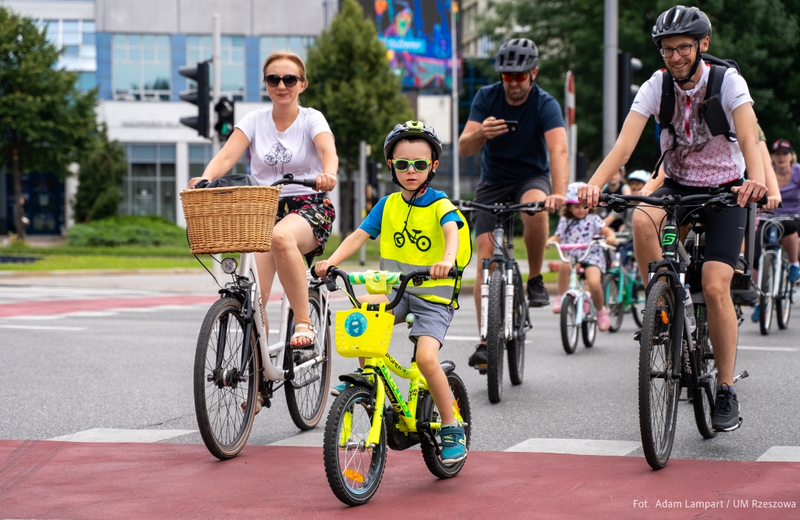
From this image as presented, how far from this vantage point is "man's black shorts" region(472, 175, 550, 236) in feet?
24.2

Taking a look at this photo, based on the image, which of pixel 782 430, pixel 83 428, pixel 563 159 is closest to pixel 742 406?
pixel 782 430

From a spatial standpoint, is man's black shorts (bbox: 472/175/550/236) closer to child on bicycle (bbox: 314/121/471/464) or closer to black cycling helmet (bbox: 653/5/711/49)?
black cycling helmet (bbox: 653/5/711/49)

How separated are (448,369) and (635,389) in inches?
120

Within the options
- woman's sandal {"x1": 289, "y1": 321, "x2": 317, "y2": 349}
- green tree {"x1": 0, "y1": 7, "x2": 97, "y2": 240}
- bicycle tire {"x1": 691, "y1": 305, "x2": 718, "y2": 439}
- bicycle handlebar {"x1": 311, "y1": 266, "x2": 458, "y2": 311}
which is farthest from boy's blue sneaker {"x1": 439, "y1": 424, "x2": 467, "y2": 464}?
green tree {"x1": 0, "y1": 7, "x2": 97, "y2": 240}

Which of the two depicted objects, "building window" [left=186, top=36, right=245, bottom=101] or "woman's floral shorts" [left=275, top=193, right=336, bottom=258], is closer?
→ "woman's floral shorts" [left=275, top=193, right=336, bottom=258]

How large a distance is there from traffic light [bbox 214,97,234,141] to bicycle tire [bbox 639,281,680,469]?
12.0 meters

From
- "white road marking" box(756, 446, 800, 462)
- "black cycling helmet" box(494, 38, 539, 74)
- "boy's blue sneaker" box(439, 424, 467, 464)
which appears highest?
"black cycling helmet" box(494, 38, 539, 74)

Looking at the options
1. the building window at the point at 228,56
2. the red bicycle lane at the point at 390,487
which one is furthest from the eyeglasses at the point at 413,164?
the building window at the point at 228,56

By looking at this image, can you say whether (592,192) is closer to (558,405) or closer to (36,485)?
(558,405)

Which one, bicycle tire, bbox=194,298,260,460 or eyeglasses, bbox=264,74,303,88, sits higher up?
eyeglasses, bbox=264,74,303,88

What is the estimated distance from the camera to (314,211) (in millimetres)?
5672

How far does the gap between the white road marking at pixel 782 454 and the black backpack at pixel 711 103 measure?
1546 millimetres

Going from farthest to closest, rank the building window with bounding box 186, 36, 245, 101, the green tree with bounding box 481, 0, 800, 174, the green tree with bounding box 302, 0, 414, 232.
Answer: the building window with bounding box 186, 36, 245, 101
the green tree with bounding box 302, 0, 414, 232
the green tree with bounding box 481, 0, 800, 174

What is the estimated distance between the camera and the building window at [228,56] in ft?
168
